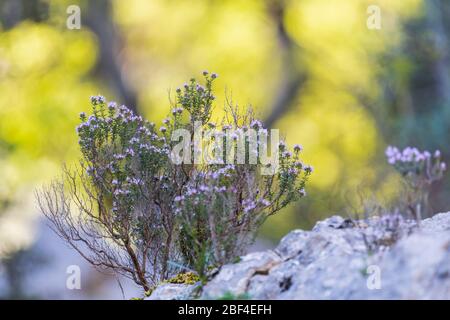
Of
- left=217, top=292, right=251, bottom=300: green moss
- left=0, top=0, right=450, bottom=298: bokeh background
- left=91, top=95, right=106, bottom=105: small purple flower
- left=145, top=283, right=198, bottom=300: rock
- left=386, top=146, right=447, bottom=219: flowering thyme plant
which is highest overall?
left=0, top=0, right=450, bottom=298: bokeh background

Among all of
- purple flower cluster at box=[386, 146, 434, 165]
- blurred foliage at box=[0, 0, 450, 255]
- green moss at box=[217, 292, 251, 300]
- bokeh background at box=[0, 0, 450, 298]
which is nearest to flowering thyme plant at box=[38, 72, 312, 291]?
green moss at box=[217, 292, 251, 300]

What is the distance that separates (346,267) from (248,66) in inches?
876

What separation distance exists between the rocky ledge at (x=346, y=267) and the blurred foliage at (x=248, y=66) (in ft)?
56.3

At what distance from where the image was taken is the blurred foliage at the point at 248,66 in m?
24.8

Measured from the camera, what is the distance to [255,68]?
27453 millimetres

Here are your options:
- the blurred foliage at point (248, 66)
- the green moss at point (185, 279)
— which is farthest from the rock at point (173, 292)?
the blurred foliage at point (248, 66)

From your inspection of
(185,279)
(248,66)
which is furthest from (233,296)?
(248,66)

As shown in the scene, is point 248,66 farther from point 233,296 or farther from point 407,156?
point 233,296

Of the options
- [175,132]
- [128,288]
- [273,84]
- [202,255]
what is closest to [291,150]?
[175,132]

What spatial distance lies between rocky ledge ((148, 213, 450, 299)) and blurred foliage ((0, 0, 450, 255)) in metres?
17.2

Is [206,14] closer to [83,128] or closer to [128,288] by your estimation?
[128,288]

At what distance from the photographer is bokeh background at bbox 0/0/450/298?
24.1 m

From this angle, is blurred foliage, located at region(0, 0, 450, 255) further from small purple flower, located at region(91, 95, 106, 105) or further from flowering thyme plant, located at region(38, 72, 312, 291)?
small purple flower, located at region(91, 95, 106, 105)
